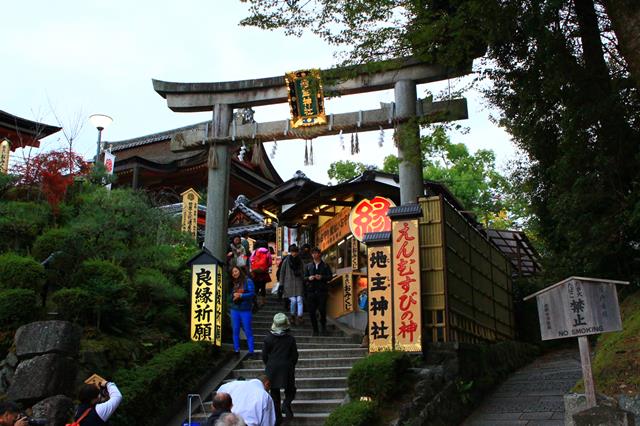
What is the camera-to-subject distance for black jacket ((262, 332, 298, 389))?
973 cm

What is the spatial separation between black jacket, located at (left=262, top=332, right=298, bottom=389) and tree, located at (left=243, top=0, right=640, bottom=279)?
6.09 meters

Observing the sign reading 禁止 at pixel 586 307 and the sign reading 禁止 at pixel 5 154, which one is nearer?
the sign reading 禁止 at pixel 586 307

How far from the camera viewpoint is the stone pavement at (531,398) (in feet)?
35.2

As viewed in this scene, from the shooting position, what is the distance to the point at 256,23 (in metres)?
12.4

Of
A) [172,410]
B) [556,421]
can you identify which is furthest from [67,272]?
[556,421]

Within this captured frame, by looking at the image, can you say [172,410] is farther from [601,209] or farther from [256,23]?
[601,209]

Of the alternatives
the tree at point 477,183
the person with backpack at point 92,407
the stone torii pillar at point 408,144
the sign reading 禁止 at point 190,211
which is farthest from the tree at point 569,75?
the tree at point 477,183

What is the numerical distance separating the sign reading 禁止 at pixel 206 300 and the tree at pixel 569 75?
5.09 metres

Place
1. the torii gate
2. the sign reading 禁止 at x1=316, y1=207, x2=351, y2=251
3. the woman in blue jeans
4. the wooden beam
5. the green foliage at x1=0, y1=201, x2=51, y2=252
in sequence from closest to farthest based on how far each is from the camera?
the green foliage at x1=0, y1=201, x2=51, y2=252
the woman in blue jeans
the torii gate
the wooden beam
the sign reading 禁止 at x1=316, y1=207, x2=351, y2=251

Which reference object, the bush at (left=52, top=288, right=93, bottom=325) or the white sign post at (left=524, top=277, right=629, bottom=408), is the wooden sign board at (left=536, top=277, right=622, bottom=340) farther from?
the bush at (left=52, top=288, right=93, bottom=325)

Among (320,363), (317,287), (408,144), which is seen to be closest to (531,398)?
(320,363)

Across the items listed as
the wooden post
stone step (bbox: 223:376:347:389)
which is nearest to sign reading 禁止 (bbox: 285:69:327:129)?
stone step (bbox: 223:376:347:389)

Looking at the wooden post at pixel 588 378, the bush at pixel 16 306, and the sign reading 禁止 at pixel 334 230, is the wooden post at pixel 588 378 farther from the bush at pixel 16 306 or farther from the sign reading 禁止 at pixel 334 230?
the sign reading 禁止 at pixel 334 230

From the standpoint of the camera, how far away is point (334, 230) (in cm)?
2050
